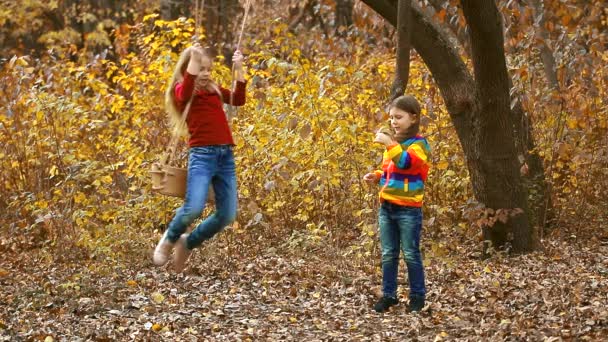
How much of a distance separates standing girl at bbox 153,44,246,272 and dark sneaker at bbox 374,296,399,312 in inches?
50.6

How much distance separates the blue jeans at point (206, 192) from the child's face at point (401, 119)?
119 cm

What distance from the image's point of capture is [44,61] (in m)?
12.8

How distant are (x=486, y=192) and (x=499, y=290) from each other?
5.62ft

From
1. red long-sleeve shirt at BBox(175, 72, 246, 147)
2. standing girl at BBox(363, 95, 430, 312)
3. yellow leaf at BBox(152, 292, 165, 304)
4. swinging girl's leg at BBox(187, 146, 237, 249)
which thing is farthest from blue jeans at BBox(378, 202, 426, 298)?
yellow leaf at BBox(152, 292, 165, 304)

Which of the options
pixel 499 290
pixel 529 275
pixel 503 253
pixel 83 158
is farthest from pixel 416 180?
pixel 83 158

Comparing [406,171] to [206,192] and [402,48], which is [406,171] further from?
[206,192]

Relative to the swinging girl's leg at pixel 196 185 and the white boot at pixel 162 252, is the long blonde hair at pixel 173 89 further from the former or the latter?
the white boot at pixel 162 252

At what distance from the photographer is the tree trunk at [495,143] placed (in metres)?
8.47

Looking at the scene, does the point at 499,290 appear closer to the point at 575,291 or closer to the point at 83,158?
the point at 575,291

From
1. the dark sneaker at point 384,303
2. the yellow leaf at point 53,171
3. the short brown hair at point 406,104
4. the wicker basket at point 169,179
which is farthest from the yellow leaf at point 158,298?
the yellow leaf at point 53,171

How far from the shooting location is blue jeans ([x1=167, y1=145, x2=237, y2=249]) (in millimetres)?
6703

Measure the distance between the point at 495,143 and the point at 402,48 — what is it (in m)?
2.32

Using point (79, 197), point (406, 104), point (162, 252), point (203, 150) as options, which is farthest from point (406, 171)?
point (79, 197)

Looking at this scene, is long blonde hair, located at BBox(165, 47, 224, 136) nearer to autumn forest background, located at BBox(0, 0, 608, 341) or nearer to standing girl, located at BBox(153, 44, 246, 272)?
standing girl, located at BBox(153, 44, 246, 272)
